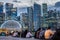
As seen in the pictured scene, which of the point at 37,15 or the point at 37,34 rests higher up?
the point at 37,15

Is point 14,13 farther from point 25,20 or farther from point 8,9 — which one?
point 25,20

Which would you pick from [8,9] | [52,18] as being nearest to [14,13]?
[8,9]

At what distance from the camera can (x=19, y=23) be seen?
14.6ft

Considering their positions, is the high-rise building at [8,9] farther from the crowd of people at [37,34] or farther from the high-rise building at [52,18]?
the high-rise building at [52,18]

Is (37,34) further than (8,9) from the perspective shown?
No

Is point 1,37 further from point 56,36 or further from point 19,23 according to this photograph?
point 56,36

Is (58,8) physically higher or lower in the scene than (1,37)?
higher

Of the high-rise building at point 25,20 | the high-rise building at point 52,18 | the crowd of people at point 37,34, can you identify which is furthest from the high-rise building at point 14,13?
the high-rise building at point 52,18

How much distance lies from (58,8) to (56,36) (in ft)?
11.1

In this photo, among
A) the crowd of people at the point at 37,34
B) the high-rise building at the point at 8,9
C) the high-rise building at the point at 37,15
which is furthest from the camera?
the high-rise building at the point at 8,9

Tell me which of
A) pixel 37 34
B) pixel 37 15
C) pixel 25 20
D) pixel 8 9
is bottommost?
pixel 37 34

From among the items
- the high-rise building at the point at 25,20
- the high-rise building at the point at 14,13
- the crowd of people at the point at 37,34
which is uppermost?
the high-rise building at the point at 14,13

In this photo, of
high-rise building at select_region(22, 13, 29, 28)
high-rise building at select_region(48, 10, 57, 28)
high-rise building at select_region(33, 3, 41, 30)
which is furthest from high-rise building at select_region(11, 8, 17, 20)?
high-rise building at select_region(48, 10, 57, 28)

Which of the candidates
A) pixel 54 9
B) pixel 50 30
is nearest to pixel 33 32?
pixel 50 30
